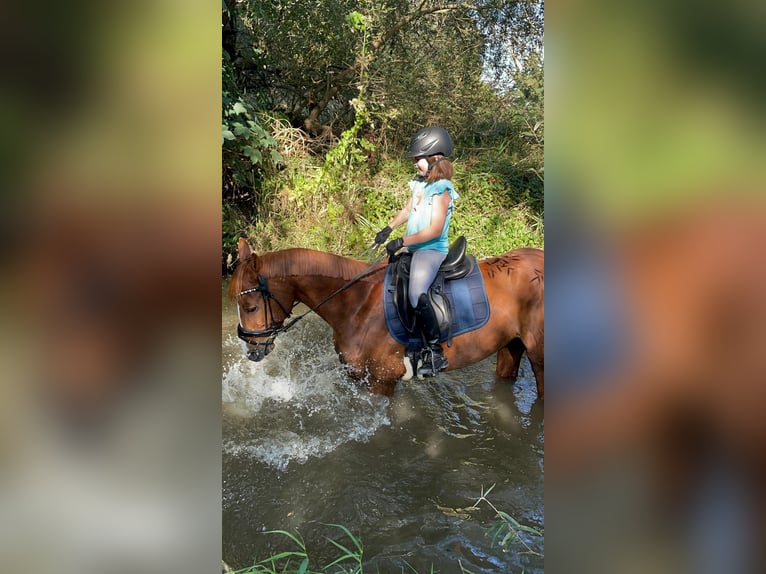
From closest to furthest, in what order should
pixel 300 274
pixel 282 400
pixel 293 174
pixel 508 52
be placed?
pixel 300 274, pixel 282 400, pixel 293 174, pixel 508 52

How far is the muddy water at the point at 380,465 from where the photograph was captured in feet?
9.16

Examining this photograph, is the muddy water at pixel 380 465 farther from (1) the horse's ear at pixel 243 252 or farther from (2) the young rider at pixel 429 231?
(1) the horse's ear at pixel 243 252

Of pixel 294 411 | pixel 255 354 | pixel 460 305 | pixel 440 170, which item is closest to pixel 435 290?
pixel 460 305

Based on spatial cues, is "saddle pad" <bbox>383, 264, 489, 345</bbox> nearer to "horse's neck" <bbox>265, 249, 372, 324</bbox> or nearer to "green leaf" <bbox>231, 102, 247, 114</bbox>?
"horse's neck" <bbox>265, 249, 372, 324</bbox>

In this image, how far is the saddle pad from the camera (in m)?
3.82

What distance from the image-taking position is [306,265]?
379 centimetres

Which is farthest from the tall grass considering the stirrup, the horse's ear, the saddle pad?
the horse's ear

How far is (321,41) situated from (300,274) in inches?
309
